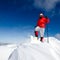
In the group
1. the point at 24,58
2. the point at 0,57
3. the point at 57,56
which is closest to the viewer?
the point at 24,58

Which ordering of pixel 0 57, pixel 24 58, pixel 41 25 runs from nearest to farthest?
pixel 24 58 < pixel 0 57 < pixel 41 25

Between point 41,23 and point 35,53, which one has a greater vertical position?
point 41,23

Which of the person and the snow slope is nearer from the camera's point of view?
the snow slope

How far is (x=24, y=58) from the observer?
14.0 meters

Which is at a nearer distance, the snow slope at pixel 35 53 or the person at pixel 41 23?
the snow slope at pixel 35 53

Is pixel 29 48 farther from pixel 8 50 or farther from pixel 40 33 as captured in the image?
pixel 40 33

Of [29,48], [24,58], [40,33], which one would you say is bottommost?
[24,58]

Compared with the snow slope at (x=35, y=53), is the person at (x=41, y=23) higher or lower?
higher

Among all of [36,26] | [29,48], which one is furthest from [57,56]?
[36,26]

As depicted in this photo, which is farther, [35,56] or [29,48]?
[29,48]

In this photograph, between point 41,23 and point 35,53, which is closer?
point 35,53

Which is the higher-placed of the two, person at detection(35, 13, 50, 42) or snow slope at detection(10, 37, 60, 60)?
person at detection(35, 13, 50, 42)

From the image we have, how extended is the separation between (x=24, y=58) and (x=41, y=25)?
6.95 metres

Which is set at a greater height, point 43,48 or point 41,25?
point 41,25
